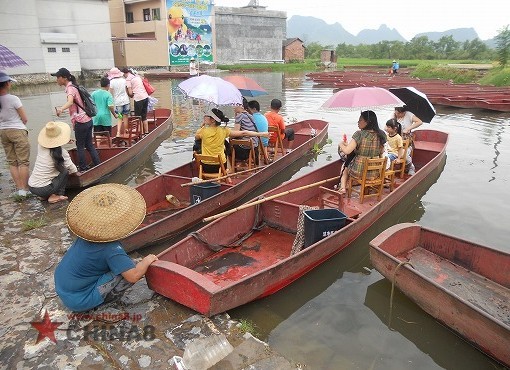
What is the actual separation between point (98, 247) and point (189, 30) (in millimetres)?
43096

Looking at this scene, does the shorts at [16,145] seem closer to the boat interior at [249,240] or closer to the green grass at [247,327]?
the boat interior at [249,240]

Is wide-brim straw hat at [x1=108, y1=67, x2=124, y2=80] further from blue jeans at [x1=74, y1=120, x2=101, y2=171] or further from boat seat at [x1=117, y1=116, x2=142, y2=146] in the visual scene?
blue jeans at [x1=74, y1=120, x2=101, y2=171]

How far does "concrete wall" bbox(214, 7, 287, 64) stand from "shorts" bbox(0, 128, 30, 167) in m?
42.2

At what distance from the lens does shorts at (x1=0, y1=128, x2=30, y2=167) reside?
675cm

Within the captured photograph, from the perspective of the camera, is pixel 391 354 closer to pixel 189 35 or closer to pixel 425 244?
pixel 425 244

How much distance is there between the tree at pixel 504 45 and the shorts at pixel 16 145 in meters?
30.3

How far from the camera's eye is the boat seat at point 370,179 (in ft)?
20.8

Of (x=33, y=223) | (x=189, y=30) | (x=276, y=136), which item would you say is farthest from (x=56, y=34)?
(x=33, y=223)

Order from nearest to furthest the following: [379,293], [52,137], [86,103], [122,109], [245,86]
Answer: [379,293], [52,137], [86,103], [245,86], [122,109]

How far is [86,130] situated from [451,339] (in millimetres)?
7129

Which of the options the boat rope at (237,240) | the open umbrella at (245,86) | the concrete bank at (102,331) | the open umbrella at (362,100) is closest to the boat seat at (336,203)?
the boat rope at (237,240)

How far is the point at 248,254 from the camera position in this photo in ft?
17.6

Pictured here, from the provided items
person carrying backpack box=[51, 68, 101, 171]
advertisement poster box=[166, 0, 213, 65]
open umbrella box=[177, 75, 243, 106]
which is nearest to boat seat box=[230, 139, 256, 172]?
open umbrella box=[177, 75, 243, 106]

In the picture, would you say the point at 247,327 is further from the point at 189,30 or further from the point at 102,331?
the point at 189,30
